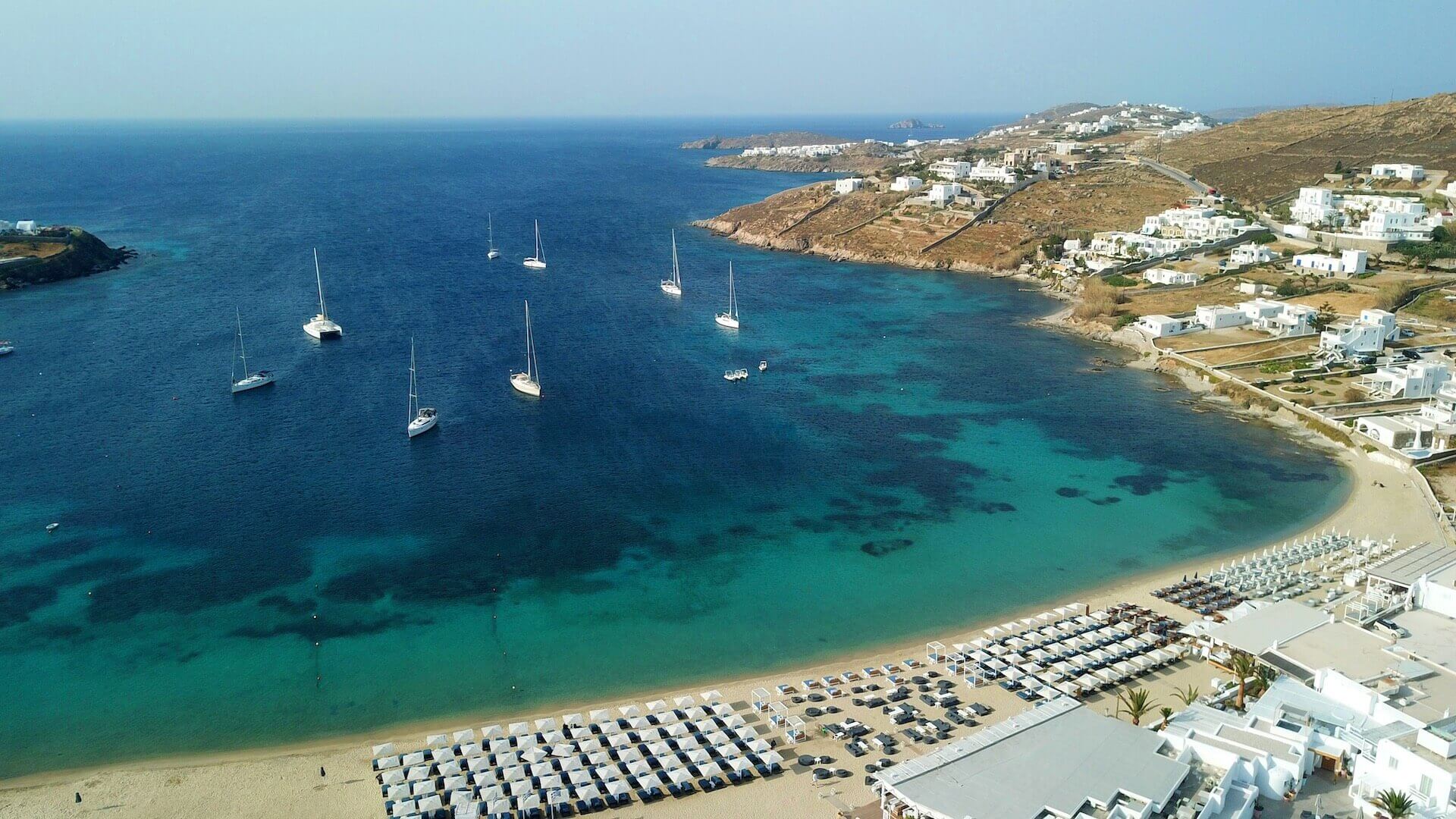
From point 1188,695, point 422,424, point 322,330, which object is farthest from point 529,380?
point 1188,695

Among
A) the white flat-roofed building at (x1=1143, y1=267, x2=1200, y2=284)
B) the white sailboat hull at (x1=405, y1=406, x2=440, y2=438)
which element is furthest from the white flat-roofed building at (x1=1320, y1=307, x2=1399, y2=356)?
the white sailboat hull at (x1=405, y1=406, x2=440, y2=438)

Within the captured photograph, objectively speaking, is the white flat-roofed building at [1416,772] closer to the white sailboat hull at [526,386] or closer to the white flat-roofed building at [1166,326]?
the white sailboat hull at [526,386]

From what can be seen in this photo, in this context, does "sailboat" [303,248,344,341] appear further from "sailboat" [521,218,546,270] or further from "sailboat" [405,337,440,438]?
"sailboat" [521,218,546,270]

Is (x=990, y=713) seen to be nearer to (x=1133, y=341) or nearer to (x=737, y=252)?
(x=1133, y=341)

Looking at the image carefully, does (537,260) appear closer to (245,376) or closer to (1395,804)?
(245,376)

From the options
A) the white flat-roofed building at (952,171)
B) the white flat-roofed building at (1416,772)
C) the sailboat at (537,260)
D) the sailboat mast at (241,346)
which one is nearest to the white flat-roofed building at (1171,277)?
the white flat-roofed building at (952,171)
